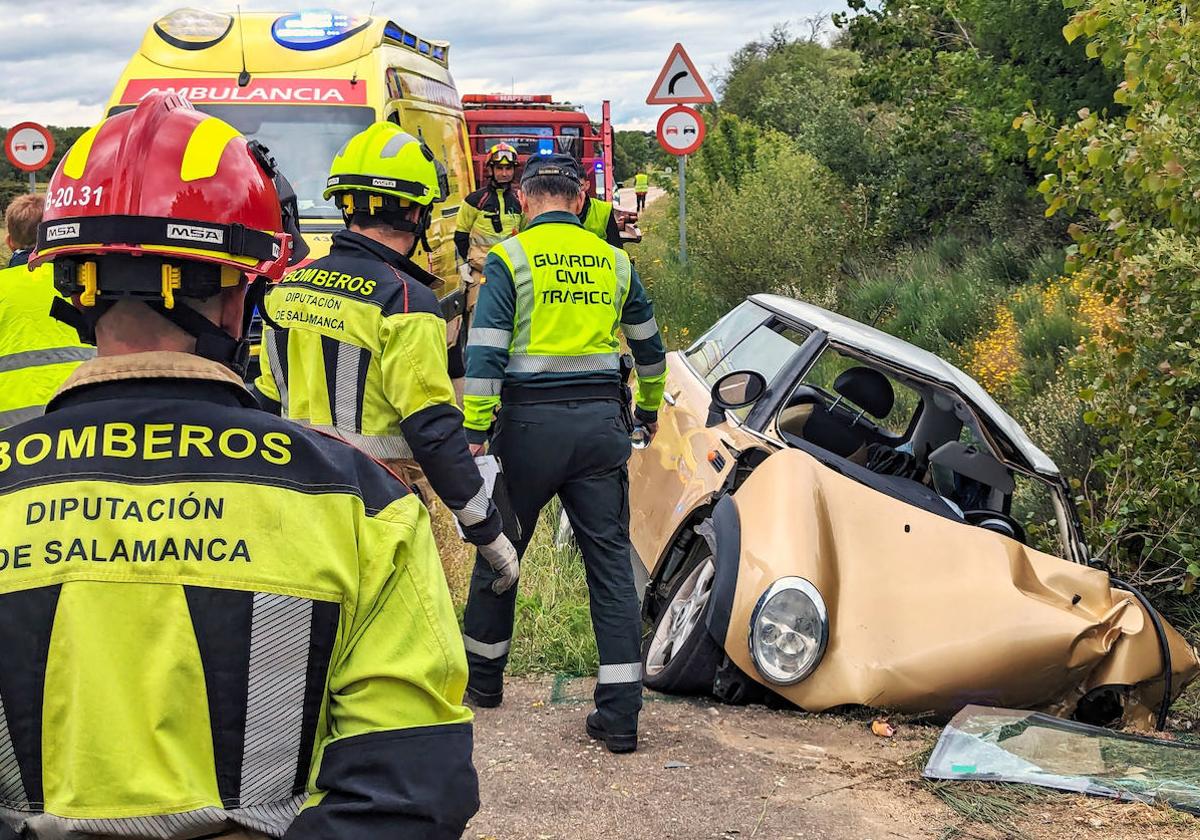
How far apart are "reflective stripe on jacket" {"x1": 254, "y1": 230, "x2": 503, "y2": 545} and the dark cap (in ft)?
3.26

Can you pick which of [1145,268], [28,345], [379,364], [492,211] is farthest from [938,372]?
[492,211]

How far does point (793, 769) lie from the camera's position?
171 inches

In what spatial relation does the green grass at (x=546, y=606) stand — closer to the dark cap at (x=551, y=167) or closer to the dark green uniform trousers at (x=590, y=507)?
the dark green uniform trousers at (x=590, y=507)

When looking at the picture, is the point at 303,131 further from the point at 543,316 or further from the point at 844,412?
the point at 543,316

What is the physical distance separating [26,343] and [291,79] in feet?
18.1

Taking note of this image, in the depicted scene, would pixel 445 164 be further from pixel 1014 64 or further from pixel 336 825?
pixel 336 825

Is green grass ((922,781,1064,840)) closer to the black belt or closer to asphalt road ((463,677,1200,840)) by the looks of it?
asphalt road ((463,677,1200,840))

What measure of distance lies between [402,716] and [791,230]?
39.8 ft

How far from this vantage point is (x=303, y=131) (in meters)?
9.38

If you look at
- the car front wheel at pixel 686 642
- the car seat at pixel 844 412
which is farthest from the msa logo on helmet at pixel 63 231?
the car seat at pixel 844 412

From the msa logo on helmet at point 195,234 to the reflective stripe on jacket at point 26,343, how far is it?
300cm

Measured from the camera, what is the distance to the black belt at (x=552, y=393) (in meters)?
4.75

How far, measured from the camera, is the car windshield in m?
9.28

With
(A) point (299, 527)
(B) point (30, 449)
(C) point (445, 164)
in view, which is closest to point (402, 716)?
(A) point (299, 527)
